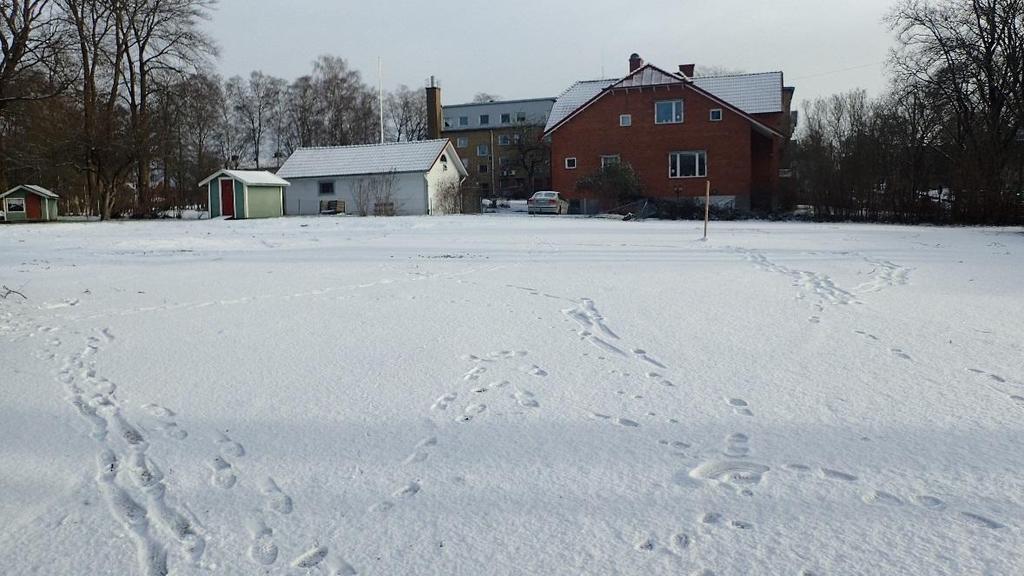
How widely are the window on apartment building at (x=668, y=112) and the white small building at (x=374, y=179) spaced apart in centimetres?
1054

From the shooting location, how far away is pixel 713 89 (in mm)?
41125

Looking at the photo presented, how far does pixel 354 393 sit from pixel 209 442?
1.09m

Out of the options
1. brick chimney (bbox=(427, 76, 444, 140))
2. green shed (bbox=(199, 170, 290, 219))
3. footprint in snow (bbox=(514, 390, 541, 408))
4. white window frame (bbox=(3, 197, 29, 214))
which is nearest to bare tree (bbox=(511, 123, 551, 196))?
brick chimney (bbox=(427, 76, 444, 140))

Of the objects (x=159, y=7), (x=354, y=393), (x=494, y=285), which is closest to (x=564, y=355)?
(x=354, y=393)

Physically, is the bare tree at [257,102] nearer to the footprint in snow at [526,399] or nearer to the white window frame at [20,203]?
the white window frame at [20,203]

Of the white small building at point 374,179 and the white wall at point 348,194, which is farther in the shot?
the white wall at point 348,194

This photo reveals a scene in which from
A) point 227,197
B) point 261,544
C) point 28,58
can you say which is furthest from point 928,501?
point 227,197

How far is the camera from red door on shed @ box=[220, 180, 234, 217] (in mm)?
37562

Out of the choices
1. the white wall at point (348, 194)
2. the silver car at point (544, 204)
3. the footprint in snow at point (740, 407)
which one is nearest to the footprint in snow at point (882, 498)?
the footprint in snow at point (740, 407)

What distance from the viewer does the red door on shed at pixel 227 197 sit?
123 feet

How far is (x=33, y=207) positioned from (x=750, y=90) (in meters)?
37.5

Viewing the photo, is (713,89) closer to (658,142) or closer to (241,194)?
(658,142)

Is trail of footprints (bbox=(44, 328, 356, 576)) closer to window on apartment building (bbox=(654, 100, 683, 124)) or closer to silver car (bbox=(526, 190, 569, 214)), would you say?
silver car (bbox=(526, 190, 569, 214))

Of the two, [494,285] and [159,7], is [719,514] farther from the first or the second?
[159,7]
